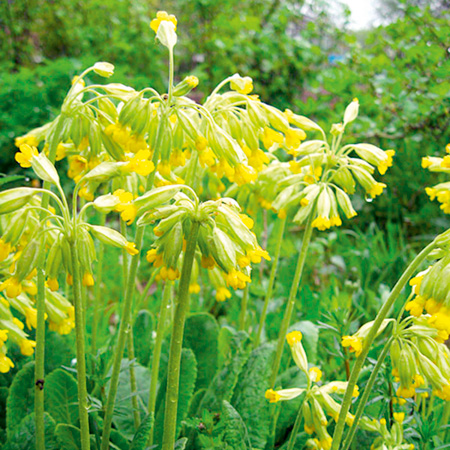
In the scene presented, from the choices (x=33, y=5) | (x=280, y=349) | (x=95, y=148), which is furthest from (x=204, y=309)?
(x=33, y=5)

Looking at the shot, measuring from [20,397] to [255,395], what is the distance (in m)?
0.76

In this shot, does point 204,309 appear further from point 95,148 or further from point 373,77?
point 373,77

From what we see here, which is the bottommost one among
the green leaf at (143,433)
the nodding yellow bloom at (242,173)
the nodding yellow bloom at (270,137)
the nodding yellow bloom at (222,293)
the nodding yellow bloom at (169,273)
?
the green leaf at (143,433)

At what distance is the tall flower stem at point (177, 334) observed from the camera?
1062 mm

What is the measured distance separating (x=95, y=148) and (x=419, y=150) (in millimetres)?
3346

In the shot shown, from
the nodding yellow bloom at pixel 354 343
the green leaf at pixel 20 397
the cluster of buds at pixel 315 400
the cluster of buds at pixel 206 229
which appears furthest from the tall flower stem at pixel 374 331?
the green leaf at pixel 20 397

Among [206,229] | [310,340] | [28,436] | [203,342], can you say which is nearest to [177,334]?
[206,229]

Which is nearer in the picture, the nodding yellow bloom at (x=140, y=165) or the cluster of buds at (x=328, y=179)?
the nodding yellow bloom at (x=140, y=165)

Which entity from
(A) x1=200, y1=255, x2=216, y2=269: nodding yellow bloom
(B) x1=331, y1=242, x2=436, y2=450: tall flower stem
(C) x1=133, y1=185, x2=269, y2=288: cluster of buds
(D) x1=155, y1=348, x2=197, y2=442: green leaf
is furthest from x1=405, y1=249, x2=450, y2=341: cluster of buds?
(D) x1=155, y1=348, x2=197, y2=442: green leaf

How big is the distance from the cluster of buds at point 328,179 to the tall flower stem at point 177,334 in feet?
1.73

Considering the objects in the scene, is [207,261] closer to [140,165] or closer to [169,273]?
[169,273]

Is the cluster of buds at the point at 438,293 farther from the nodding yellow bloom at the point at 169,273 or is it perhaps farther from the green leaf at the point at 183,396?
the green leaf at the point at 183,396

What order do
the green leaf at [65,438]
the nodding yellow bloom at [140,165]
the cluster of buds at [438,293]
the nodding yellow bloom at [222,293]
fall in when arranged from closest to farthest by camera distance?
1. the cluster of buds at [438,293]
2. the nodding yellow bloom at [140,165]
3. the nodding yellow bloom at [222,293]
4. the green leaf at [65,438]

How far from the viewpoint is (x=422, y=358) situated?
3.82 feet
